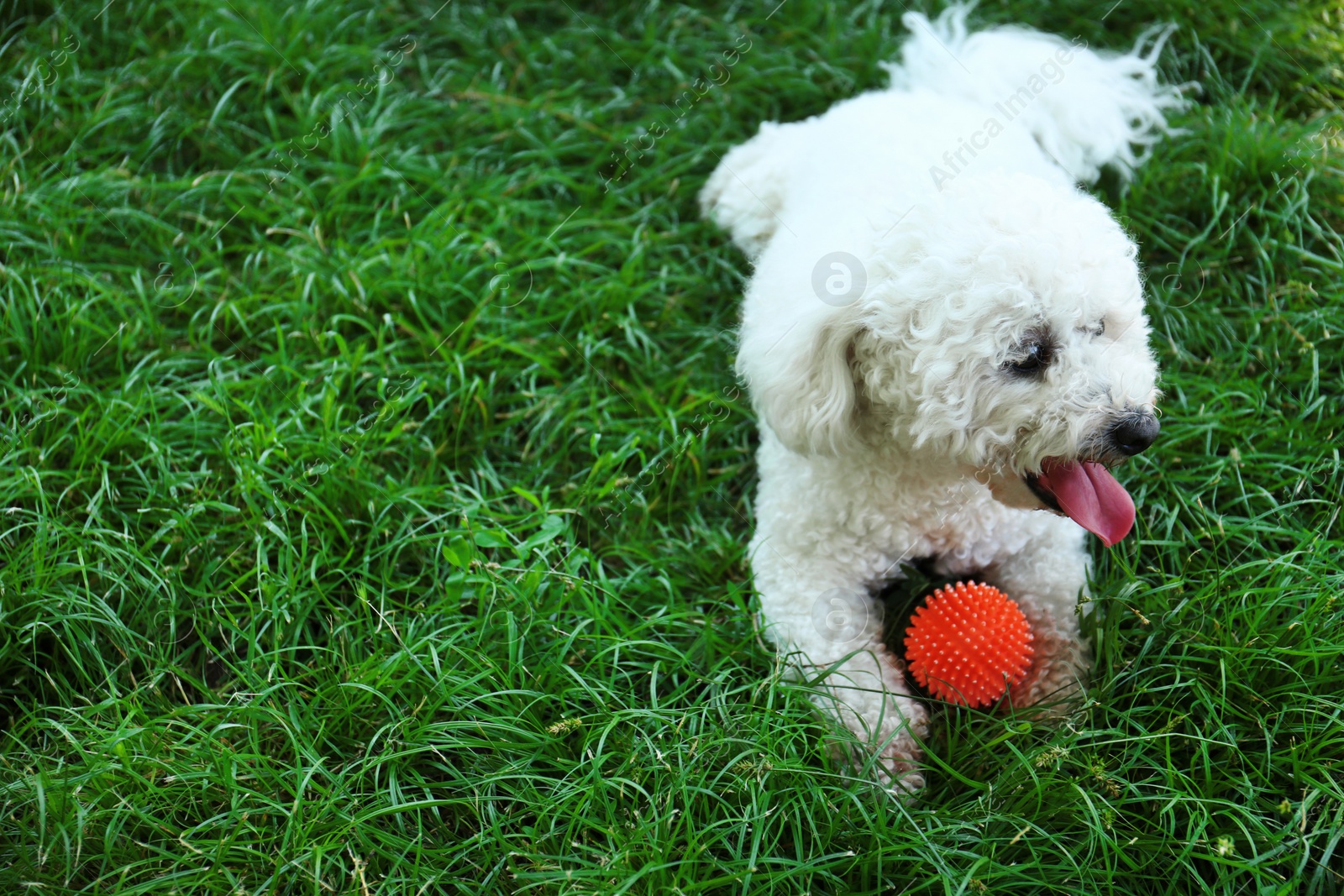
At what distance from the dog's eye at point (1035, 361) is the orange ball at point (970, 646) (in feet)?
1.50

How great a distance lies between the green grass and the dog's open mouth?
0.25m

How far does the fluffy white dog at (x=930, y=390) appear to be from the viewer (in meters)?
1.68

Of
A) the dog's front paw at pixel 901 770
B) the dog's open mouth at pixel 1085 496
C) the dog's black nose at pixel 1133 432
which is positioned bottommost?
the dog's front paw at pixel 901 770

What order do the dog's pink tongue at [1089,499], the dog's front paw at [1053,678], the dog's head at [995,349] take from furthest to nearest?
the dog's front paw at [1053,678], the dog's pink tongue at [1089,499], the dog's head at [995,349]

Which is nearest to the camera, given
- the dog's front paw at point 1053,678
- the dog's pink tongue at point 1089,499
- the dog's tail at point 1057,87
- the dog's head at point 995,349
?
the dog's head at point 995,349

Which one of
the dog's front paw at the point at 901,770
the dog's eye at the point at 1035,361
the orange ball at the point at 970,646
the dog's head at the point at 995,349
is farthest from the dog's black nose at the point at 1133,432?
the dog's front paw at the point at 901,770

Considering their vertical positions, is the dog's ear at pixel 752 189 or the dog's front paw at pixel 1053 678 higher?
the dog's ear at pixel 752 189

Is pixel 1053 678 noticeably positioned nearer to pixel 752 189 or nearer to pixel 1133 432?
pixel 1133 432

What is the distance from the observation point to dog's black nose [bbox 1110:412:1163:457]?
1.68m

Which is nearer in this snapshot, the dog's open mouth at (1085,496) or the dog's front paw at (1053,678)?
the dog's open mouth at (1085,496)

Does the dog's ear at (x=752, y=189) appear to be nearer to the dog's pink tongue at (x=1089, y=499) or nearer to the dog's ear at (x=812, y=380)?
the dog's ear at (x=812, y=380)

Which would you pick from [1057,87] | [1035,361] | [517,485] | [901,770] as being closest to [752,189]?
[1057,87]

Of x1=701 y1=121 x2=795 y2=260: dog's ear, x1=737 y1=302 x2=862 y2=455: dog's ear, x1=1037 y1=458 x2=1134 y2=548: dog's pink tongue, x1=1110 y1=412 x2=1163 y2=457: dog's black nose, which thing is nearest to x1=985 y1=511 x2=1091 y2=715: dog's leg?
x1=1037 y1=458 x2=1134 y2=548: dog's pink tongue

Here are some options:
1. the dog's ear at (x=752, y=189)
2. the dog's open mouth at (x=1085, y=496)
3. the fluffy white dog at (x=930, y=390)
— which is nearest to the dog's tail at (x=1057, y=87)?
the fluffy white dog at (x=930, y=390)
